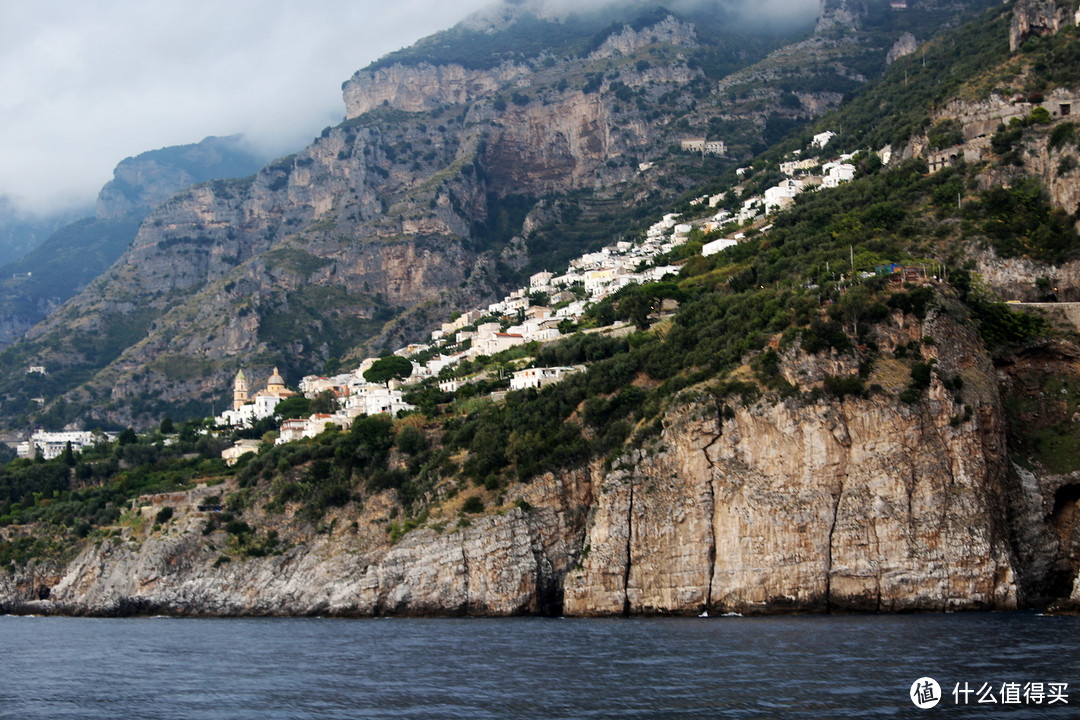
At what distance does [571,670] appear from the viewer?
44562 mm

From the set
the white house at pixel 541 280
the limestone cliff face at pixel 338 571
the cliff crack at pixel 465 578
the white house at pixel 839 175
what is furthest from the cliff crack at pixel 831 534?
the white house at pixel 541 280

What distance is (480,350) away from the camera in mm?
112000

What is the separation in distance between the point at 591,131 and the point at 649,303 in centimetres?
10073

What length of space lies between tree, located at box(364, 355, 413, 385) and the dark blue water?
5318cm

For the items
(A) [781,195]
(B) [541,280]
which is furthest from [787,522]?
(B) [541,280]

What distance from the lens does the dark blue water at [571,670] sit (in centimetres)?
3734

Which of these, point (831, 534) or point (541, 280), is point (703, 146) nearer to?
point (541, 280)

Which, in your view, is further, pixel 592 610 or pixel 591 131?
pixel 591 131

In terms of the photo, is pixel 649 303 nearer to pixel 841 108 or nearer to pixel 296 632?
pixel 296 632

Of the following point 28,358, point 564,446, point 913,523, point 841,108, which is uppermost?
point 841,108

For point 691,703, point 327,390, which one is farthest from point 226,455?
point 691,703

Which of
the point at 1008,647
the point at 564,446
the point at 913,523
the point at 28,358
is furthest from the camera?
the point at 28,358

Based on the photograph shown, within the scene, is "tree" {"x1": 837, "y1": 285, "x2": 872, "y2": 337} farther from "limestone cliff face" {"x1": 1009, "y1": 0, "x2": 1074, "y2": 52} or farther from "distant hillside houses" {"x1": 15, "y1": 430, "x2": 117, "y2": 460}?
"distant hillside houses" {"x1": 15, "y1": 430, "x2": 117, "y2": 460}

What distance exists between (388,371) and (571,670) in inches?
2857
